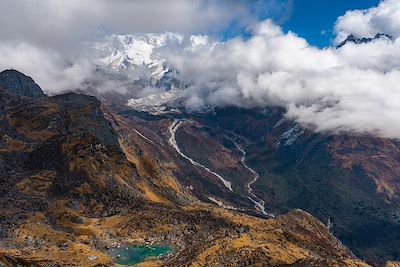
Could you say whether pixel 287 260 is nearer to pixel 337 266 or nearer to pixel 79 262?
pixel 337 266

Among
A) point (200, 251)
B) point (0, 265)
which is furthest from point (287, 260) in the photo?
point (0, 265)

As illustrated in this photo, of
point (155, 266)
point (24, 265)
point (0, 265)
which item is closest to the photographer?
point (0, 265)

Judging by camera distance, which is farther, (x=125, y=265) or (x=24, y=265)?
(x=125, y=265)

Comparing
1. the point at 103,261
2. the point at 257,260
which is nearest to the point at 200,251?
the point at 257,260

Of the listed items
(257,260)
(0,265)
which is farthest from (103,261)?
(0,265)

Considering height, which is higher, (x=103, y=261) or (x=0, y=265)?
(x=103, y=261)

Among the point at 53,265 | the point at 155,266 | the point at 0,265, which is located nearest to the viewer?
the point at 0,265

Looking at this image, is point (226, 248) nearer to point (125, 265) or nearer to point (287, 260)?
point (287, 260)

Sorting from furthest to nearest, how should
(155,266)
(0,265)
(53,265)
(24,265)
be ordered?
(155,266) < (53,265) < (24,265) < (0,265)

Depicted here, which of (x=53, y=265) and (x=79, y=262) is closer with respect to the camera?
(x=53, y=265)
